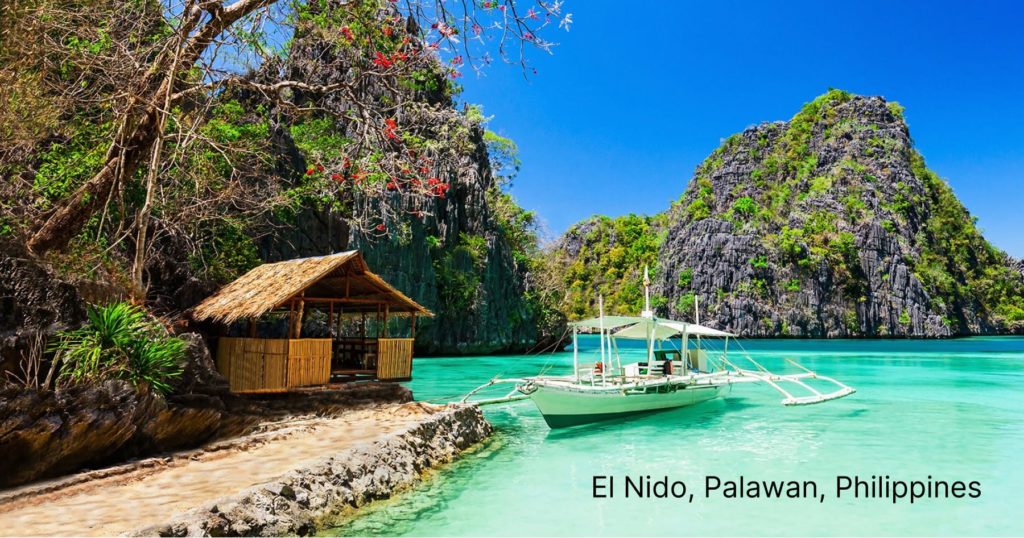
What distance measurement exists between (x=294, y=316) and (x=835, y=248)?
68304 millimetres

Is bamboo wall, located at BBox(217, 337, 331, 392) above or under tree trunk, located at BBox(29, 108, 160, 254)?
under

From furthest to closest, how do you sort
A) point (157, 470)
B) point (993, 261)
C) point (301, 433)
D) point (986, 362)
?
point (993, 261) < point (986, 362) < point (301, 433) < point (157, 470)

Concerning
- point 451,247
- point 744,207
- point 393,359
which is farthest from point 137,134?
point 744,207

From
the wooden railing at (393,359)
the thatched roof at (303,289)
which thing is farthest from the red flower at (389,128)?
the wooden railing at (393,359)

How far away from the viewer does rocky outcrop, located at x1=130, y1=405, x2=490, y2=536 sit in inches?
184

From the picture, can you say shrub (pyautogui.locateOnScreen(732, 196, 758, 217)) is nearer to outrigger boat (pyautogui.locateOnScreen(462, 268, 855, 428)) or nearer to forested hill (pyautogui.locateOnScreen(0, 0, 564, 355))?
forested hill (pyautogui.locateOnScreen(0, 0, 564, 355))

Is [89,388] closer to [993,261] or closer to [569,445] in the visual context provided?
[569,445]

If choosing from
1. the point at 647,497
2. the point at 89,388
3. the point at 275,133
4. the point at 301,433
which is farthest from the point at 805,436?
the point at 275,133

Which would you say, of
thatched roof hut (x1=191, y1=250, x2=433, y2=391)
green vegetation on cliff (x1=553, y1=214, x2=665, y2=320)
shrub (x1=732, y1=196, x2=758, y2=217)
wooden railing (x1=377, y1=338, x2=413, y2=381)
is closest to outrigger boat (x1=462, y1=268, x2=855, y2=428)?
wooden railing (x1=377, y1=338, x2=413, y2=381)

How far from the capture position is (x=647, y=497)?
7.41 m

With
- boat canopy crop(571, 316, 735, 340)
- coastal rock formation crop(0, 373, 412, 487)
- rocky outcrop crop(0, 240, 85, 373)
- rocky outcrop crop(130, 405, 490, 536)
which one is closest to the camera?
rocky outcrop crop(130, 405, 490, 536)

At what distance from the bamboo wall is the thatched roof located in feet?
1.93

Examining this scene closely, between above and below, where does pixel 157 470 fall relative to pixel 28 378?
below

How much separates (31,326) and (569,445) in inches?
299
